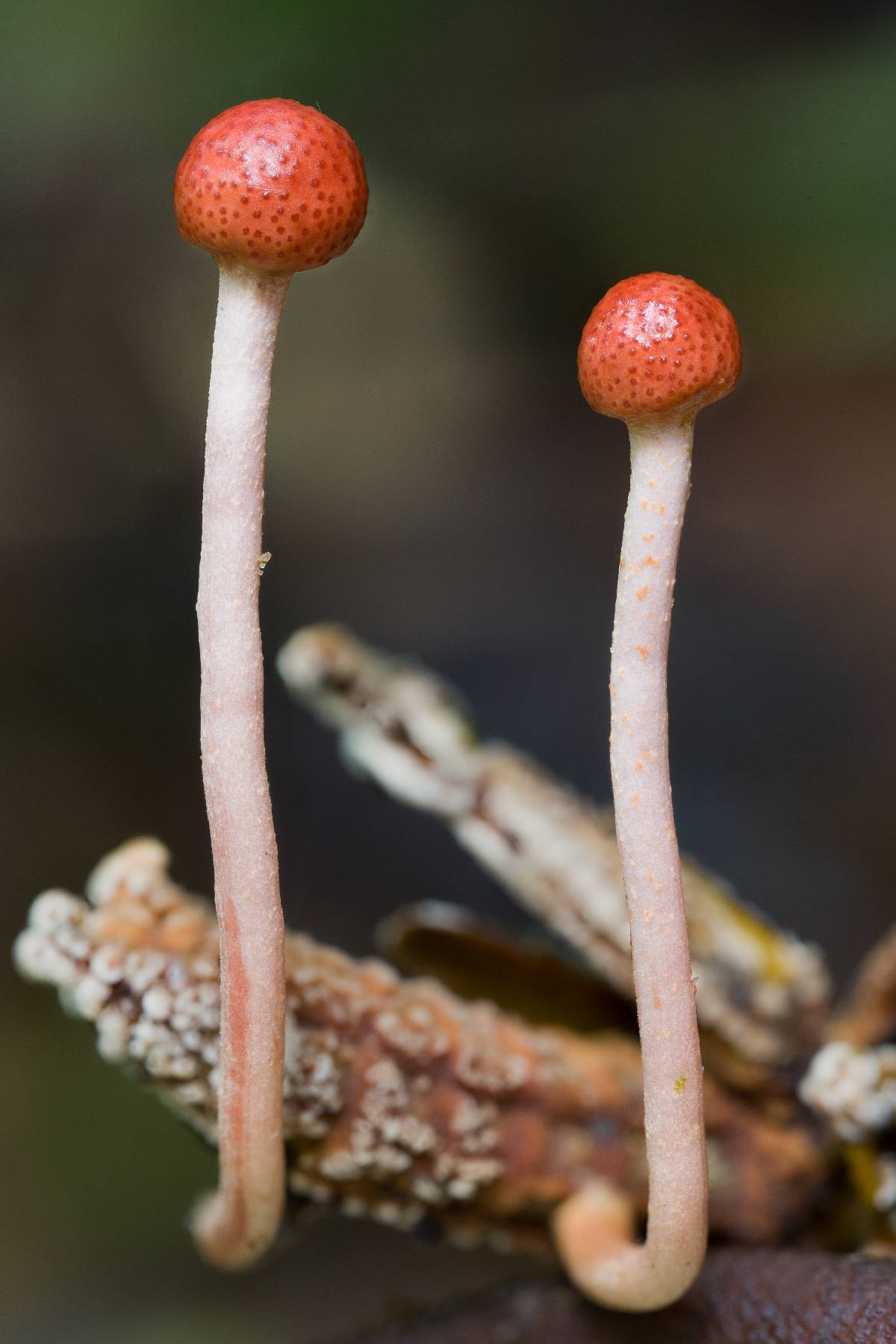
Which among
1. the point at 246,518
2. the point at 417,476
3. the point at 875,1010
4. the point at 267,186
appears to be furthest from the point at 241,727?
the point at 417,476

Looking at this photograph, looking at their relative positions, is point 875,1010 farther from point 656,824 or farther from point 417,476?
point 417,476

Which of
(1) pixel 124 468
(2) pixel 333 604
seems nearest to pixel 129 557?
(1) pixel 124 468

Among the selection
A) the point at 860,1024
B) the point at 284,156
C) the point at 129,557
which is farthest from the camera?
the point at 129,557

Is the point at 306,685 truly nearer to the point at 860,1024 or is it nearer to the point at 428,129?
the point at 860,1024

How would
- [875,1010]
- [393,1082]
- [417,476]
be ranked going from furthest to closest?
[417,476], [875,1010], [393,1082]

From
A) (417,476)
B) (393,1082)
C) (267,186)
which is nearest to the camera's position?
(267,186)

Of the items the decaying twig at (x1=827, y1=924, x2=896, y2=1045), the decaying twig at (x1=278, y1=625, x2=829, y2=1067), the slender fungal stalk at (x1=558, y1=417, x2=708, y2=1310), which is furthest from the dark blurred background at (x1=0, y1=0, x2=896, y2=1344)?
the slender fungal stalk at (x1=558, y1=417, x2=708, y2=1310)

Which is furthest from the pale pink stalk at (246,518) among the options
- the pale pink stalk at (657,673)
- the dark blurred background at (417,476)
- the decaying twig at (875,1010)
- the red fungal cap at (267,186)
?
the dark blurred background at (417,476)
